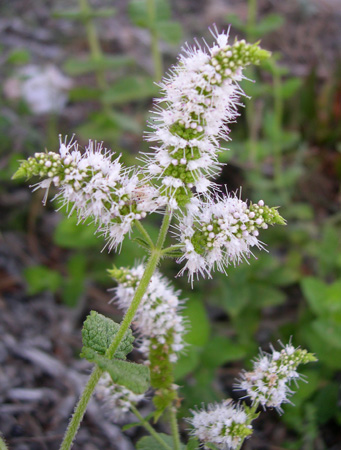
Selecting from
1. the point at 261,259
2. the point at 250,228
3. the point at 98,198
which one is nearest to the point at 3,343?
the point at 261,259

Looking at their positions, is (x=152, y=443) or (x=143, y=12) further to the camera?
(x=143, y=12)

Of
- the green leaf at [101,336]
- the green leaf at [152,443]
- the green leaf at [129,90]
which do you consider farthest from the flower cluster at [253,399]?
the green leaf at [129,90]

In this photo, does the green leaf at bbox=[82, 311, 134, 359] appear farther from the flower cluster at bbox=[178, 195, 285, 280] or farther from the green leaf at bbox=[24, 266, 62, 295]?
the green leaf at bbox=[24, 266, 62, 295]

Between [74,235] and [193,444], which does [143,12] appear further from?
[193,444]

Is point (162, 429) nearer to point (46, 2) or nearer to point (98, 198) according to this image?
point (98, 198)

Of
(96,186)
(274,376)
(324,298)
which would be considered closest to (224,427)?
(274,376)

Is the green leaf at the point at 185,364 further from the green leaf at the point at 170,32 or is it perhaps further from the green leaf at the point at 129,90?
the green leaf at the point at 170,32

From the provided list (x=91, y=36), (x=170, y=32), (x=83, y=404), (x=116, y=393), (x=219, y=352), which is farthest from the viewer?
(x=91, y=36)
